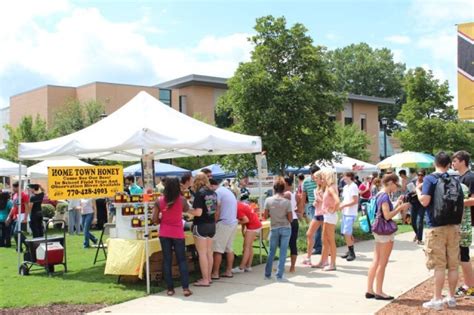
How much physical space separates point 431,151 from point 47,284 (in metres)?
25.2

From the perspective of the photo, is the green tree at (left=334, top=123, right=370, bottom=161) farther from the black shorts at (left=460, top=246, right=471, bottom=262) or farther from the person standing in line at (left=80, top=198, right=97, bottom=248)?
the black shorts at (left=460, top=246, right=471, bottom=262)

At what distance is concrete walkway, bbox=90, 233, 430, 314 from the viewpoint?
6680 millimetres

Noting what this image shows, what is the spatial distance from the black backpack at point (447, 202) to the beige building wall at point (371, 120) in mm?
47389

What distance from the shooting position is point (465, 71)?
10016mm

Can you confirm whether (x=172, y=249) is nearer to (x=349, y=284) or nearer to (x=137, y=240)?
(x=137, y=240)

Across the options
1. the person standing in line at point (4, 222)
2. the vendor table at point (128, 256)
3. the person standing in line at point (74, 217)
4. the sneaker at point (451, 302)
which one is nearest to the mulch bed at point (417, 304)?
the sneaker at point (451, 302)

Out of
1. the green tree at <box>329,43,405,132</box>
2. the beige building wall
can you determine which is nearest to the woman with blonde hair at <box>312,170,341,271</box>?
the beige building wall

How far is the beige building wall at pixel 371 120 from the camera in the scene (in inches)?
2082

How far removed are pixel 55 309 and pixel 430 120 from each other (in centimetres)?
2607

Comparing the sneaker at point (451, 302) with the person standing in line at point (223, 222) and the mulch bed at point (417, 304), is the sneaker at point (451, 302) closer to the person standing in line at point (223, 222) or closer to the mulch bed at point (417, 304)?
the mulch bed at point (417, 304)

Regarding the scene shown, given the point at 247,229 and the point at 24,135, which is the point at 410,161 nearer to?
the point at 247,229

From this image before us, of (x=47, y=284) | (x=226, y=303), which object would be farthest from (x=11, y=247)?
(x=226, y=303)

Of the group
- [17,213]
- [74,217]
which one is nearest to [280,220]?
[17,213]

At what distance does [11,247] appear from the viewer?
13953 mm
